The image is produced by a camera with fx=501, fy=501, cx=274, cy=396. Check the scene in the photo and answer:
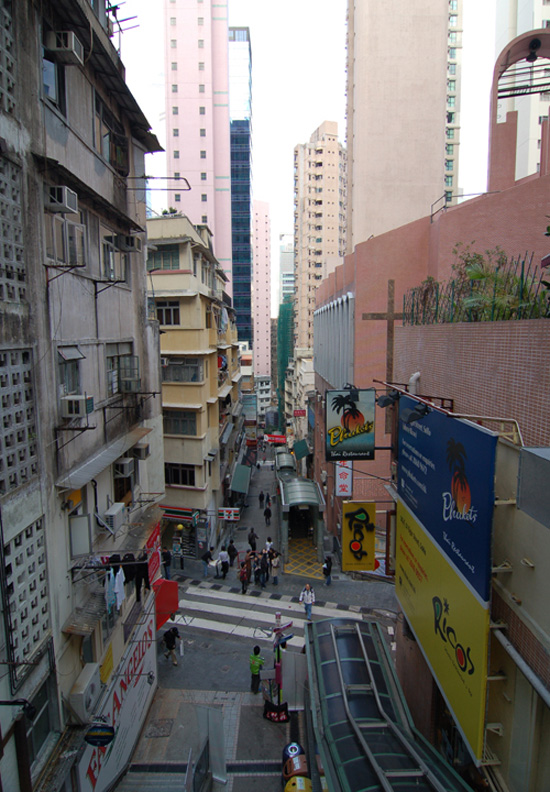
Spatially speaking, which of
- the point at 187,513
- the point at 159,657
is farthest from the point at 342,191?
the point at 159,657

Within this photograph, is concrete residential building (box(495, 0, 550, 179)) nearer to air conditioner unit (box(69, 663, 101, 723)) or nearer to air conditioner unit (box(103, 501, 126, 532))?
air conditioner unit (box(103, 501, 126, 532))

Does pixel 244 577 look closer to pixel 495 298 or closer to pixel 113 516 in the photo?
pixel 113 516

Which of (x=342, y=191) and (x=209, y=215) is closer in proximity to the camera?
(x=209, y=215)

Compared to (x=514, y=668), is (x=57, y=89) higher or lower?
higher

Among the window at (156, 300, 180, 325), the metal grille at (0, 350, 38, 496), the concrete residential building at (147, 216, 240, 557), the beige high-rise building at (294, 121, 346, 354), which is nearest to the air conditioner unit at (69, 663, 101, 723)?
the metal grille at (0, 350, 38, 496)

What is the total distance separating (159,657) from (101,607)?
280 inches

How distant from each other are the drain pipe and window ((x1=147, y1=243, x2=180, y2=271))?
1781cm

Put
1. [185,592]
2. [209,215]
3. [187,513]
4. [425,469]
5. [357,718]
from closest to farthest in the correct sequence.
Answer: [425,469]
[357,718]
[185,592]
[187,513]
[209,215]

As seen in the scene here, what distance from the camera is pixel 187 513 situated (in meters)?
21.5

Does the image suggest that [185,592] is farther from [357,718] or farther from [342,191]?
[342,191]

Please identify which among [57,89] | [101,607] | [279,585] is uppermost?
[57,89]

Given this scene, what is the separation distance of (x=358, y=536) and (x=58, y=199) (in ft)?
27.4

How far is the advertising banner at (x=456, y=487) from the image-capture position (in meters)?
5.25

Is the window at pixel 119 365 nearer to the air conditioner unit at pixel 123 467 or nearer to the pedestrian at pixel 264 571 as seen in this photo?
the air conditioner unit at pixel 123 467
